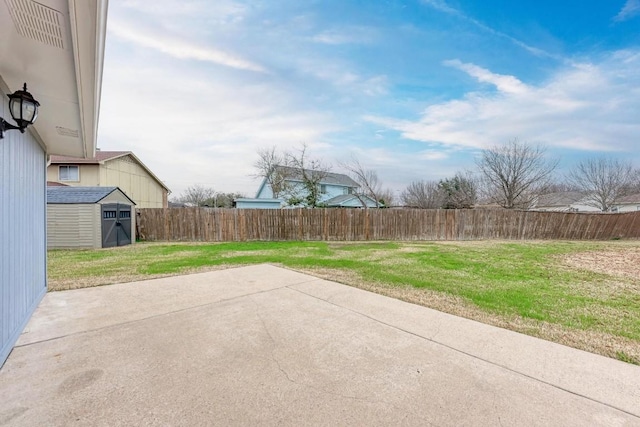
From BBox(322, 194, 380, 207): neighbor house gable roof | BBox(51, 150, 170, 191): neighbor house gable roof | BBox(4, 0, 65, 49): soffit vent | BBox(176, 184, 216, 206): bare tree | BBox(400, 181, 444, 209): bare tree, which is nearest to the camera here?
BBox(4, 0, 65, 49): soffit vent

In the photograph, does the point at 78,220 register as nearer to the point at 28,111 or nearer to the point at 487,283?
the point at 28,111

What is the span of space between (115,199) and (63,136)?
8828 mm

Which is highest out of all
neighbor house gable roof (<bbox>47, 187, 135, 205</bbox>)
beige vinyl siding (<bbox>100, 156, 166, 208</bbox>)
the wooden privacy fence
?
beige vinyl siding (<bbox>100, 156, 166, 208</bbox>)

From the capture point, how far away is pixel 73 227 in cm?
1055

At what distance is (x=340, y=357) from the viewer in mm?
2553

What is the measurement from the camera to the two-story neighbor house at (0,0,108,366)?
175cm

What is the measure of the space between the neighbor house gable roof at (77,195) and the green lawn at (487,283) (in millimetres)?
2789

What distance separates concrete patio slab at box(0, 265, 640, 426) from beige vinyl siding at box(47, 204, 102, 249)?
8.60m

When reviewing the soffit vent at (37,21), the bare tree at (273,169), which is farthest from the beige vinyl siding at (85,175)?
the soffit vent at (37,21)

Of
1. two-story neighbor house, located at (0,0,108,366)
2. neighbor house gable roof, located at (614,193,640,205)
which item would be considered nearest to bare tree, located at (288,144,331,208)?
two-story neighbor house, located at (0,0,108,366)

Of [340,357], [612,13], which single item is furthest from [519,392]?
[612,13]

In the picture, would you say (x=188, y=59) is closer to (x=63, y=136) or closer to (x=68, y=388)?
(x=63, y=136)

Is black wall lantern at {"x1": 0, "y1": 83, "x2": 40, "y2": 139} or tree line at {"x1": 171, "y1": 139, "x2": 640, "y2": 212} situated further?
tree line at {"x1": 171, "y1": 139, "x2": 640, "y2": 212}

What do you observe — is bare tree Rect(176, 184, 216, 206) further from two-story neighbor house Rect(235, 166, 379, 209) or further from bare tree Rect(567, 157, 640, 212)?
bare tree Rect(567, 157, 640, 212)
